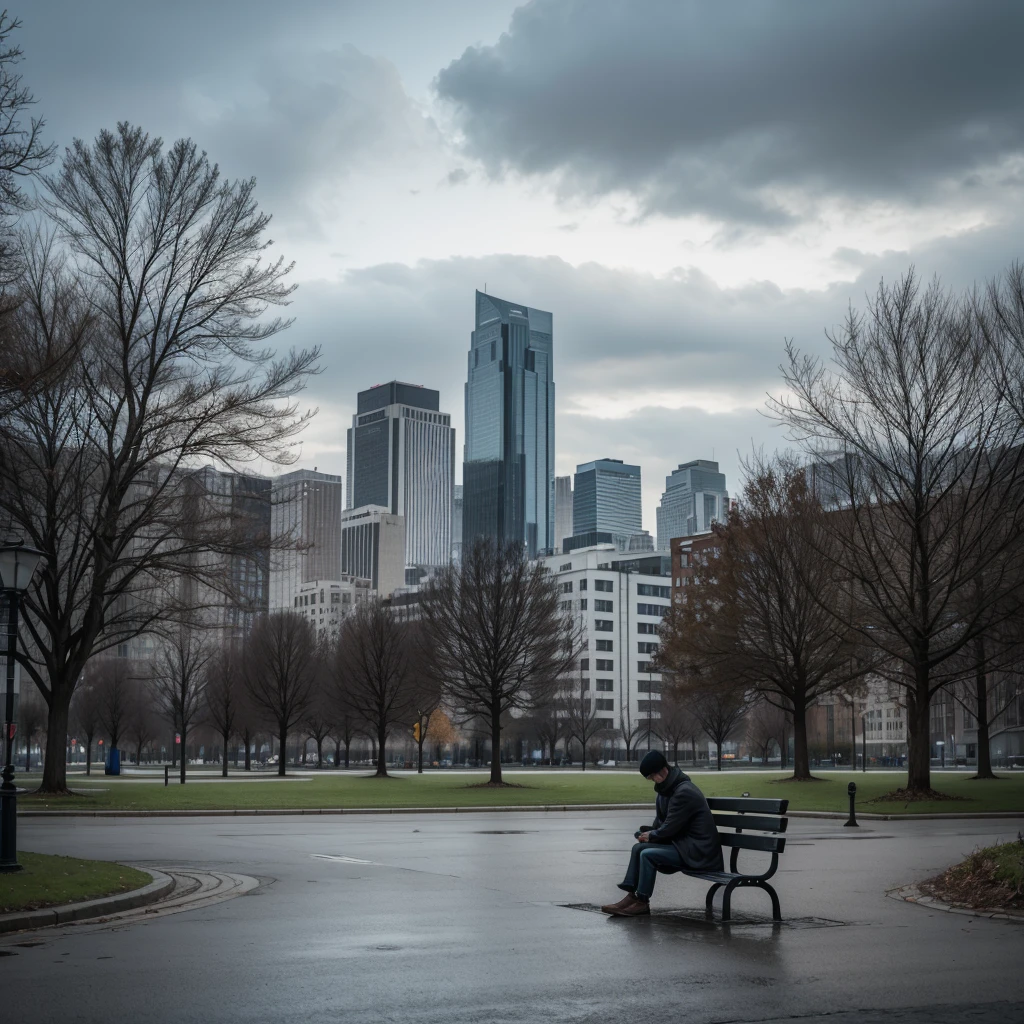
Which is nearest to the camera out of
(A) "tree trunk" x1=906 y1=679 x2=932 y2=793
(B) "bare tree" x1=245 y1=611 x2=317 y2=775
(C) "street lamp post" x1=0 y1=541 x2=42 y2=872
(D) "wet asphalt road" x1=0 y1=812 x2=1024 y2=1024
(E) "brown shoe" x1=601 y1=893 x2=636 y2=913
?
(D) "wet asphalt road" x1=0 y1=812 x2=1024 y2=1024

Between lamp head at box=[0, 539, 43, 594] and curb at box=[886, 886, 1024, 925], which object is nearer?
curb at box=[886, 886, 1024, 925]

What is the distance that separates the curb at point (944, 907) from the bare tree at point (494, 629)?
36.9 m

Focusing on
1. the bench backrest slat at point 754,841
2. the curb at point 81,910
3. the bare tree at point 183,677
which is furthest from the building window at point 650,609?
the bench backrest slat at point 754,841

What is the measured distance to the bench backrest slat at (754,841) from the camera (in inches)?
471

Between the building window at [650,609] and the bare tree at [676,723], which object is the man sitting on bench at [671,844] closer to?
the bare tree at [676,723]

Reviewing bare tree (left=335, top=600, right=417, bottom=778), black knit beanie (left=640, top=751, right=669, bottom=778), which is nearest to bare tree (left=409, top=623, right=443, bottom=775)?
bare tree (left=335, top=600, right=417, bottom=778)

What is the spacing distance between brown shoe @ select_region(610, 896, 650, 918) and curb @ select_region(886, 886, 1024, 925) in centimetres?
319

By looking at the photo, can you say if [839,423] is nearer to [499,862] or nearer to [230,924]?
[499,862]

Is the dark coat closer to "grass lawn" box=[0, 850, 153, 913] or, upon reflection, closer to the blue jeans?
the blue jeans

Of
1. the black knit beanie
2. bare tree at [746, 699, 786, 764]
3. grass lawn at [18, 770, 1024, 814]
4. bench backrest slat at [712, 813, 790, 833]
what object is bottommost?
bare tree at [746, 699, 786, 764]

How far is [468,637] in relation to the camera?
51719 mm

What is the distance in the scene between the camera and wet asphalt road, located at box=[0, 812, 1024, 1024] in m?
7.86

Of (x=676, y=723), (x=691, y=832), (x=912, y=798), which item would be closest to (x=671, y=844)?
(x=691, y=832)

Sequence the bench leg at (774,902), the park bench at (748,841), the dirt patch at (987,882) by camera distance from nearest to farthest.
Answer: the park bench at (748,841), the bench leg at (774,902), the dirt patch at (987,882)
